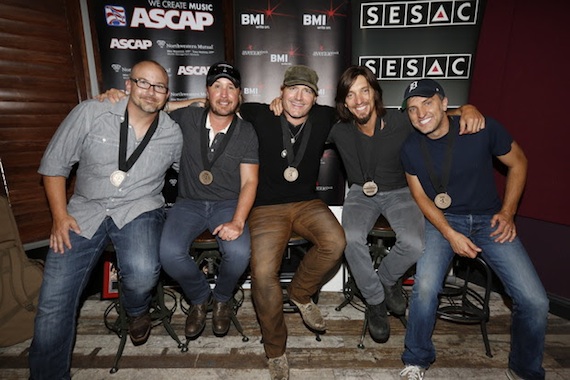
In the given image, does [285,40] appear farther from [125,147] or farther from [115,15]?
[125,147]

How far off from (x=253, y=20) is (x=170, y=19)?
0.91 meters

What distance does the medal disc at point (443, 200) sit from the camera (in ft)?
8.14

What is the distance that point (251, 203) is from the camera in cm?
258

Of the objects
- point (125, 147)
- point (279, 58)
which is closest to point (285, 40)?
point (279, 58)

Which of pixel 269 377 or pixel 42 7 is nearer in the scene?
pixel 269 377

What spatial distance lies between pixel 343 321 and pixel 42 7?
13.8 ft

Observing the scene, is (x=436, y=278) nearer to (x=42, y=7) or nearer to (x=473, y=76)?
(x=473, y=76)

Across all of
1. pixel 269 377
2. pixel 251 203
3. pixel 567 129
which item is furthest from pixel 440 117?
pixel 269 377

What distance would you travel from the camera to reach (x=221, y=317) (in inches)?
98.8

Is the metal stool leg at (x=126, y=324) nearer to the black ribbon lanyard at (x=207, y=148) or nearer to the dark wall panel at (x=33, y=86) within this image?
the black ribbon lanyard at (x=207, y=148)

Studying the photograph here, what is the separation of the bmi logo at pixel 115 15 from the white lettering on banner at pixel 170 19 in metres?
0.10

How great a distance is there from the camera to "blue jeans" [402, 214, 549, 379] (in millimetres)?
2123

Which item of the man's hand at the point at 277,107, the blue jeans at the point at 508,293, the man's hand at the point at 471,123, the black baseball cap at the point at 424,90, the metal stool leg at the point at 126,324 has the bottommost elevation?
the metal stool leg at the point at 126,324

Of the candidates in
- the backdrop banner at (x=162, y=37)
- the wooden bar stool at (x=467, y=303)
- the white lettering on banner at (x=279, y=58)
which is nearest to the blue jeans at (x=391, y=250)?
the wooden bar stool at (x=467, y=303)
